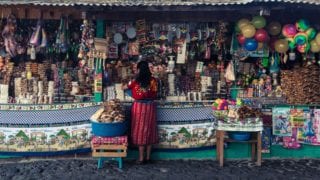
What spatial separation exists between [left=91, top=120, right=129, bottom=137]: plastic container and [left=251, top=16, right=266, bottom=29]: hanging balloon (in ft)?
9.83

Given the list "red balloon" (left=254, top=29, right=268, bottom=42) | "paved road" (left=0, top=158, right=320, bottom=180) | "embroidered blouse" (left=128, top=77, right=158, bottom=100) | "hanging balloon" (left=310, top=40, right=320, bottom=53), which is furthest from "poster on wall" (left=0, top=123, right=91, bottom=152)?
"hanging balloon" (left=310, top=40, right=320, bottom=53)

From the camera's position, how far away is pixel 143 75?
7617 millimetres

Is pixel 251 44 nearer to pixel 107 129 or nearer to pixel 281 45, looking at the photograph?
pixel 281 45

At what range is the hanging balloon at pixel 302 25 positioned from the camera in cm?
788

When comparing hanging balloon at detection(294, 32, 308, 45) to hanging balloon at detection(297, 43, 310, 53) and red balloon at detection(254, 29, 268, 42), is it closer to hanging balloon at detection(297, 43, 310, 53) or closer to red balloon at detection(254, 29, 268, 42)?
hanging balloon at detection(297, 43, 310, 53)

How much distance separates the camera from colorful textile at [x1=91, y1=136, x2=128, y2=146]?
7484mm

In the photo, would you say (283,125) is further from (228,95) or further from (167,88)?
(167,88)

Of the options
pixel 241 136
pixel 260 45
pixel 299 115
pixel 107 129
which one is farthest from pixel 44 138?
pixel 299 115

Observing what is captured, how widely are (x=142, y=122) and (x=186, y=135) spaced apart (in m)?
1.02

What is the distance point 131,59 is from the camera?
8.45 meters

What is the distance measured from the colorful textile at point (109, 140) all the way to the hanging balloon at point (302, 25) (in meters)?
→ 3.75

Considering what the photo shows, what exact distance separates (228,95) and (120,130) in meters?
2.28

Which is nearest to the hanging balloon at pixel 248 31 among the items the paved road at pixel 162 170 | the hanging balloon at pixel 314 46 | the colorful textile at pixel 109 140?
the hanging balloon at pixel 314 46

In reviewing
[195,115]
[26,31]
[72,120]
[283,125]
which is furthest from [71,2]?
[283,125]
